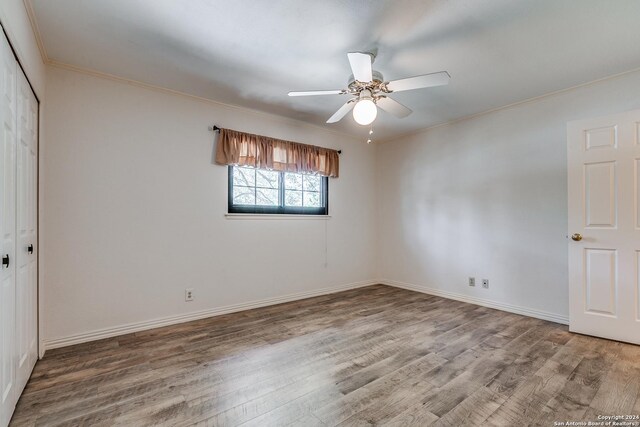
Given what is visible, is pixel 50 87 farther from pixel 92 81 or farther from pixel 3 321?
pixel 3 321

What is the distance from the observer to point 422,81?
7.14ft

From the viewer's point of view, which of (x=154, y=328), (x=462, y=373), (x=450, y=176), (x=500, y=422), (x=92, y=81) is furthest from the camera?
(x=450, y=176)

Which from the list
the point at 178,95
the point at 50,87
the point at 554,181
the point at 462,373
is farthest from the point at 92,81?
the point at 554,181

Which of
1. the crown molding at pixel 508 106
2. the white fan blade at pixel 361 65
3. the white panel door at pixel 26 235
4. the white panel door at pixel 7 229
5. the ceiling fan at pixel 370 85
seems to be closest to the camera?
the white panel door at pixel 7 229

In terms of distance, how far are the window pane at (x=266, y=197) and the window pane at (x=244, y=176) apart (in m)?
0.14

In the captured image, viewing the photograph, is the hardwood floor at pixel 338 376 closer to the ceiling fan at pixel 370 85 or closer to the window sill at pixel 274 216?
the window sill at pixel 274 216

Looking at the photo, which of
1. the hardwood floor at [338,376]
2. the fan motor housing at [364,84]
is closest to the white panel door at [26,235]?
the hardwood floor at [338,376]

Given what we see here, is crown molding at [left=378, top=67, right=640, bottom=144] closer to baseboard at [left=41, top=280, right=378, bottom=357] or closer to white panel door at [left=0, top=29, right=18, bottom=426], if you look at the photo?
baseboard at [left=41, top=280, right=378, bottom=357]

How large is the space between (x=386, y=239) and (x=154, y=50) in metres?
4.07

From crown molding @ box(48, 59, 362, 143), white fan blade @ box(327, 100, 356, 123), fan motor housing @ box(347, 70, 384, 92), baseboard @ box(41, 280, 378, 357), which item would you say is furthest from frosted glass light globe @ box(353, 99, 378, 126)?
baseboard @ box(41, 280, 378, 357)

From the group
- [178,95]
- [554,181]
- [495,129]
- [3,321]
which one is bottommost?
[3,321]

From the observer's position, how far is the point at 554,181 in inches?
126

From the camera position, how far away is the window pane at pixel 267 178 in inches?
151

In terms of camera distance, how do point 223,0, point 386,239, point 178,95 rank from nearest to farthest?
1. point 223,0
2. point 178,95
3. point 386,239
